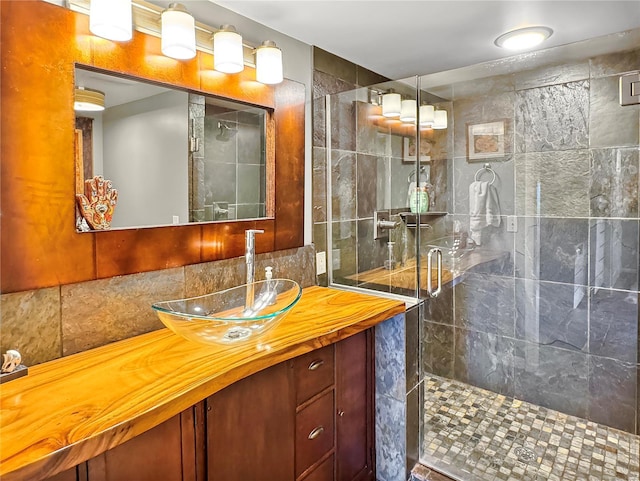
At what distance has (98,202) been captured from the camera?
4.75 ft

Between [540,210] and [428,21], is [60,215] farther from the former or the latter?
[540,210]

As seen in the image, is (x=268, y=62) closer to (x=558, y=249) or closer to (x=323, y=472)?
(x=323, y=472)

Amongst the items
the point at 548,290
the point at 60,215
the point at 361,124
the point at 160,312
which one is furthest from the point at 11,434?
the point at 548,290

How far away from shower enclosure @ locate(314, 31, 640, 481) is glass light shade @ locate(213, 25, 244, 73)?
28.1 inches

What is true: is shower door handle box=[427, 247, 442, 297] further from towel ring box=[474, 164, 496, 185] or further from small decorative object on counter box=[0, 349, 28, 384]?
small decorative object on counter box=[0, 349, 28, 384]

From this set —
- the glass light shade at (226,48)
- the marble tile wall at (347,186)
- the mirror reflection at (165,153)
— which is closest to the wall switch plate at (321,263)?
the marble tile wall at (347,186)

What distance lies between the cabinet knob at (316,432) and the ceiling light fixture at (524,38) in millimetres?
2062

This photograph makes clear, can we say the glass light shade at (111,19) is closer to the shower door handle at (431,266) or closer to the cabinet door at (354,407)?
the cabinet door at (354,407)

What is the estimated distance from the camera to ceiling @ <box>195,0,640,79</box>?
1816 millimetres

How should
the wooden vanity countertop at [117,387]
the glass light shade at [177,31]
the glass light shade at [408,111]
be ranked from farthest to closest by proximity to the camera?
the glass light shade at [408,111], the glass light shade at [177,31], the wooden vanity countertop at [117,387]

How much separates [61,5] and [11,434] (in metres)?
1.27

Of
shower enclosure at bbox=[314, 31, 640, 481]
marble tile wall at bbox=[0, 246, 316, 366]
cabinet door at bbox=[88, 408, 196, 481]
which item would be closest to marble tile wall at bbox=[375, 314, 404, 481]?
shower enclosure at bbox=[314, 31, 640, 481]

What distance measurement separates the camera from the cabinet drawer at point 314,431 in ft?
5.18

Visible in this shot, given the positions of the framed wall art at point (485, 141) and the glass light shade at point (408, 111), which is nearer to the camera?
the glass light shade at point (408, 111)
